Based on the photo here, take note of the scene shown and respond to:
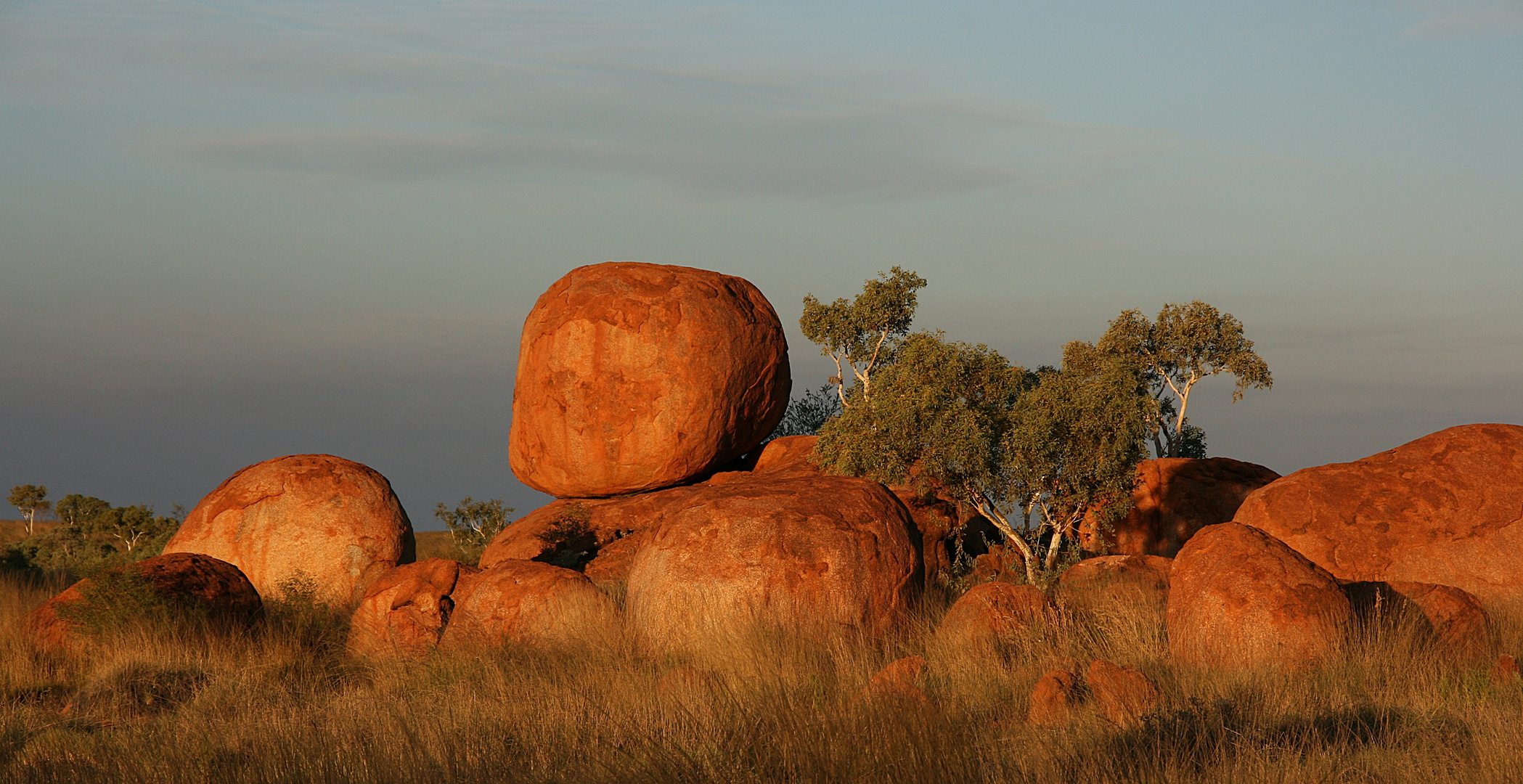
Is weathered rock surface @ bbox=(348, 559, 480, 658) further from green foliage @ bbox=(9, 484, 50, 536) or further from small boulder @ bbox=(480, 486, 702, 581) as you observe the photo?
green foliage @ bbox=(9, 484, 50, 536)

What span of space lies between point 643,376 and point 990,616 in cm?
1029

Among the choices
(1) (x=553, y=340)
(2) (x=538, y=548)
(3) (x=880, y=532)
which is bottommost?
(2) (x=538, y=548)

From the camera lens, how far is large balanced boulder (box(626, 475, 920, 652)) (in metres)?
9.45

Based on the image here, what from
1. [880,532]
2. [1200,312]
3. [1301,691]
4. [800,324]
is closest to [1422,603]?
[1301,691]

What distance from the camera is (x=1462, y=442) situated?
477 inches

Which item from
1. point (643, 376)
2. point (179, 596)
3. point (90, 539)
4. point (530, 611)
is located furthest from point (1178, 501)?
point (90, 539)

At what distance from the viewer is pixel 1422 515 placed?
11609mm

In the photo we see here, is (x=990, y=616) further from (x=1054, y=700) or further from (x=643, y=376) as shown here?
(x=643, y=376)

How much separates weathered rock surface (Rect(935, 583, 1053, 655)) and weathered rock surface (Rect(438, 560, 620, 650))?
10.1ft

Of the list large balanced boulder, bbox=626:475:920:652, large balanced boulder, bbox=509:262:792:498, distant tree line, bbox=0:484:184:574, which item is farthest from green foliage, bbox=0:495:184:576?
large balanced boulder, bbox=626:475:920:652

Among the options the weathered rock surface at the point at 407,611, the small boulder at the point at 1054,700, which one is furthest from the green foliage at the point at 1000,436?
the small boulder at the point at 1054,700

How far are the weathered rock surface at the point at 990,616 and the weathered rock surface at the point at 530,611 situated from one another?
3080 millimetres

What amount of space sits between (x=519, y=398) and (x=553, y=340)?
64.5 inches

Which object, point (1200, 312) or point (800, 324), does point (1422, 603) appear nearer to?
point (800, 324)
